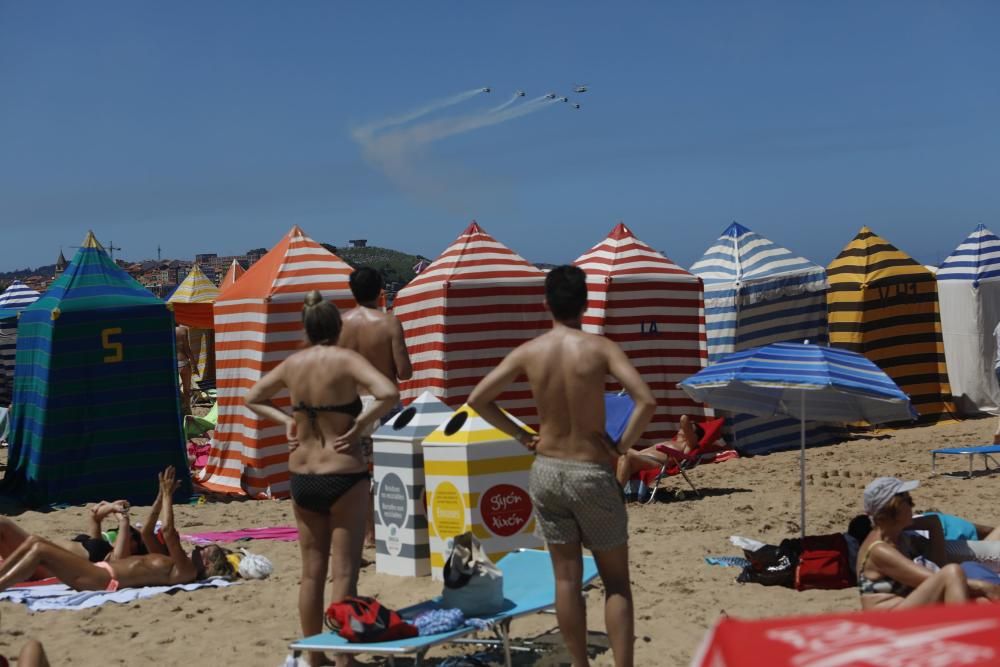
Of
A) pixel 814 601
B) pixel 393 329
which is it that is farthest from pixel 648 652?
pixel 393 329

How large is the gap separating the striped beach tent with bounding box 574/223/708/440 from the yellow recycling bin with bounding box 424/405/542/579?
200 inches

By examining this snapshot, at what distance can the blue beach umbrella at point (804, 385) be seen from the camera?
6547 mm

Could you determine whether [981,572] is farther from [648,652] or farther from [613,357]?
[613,357]

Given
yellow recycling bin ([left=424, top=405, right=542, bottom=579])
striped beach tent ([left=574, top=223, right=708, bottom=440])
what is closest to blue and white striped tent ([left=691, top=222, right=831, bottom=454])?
striped beach tent ([left=574, top=223, right=708, bottom=440])

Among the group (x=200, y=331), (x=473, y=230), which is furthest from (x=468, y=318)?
(x=200, y=331)

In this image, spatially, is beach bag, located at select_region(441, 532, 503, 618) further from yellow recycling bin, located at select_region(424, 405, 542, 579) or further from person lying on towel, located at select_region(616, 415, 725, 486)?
person lying on towel, located at select_region(616, 415, 725, 486)

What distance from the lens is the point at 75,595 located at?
6.46 meters

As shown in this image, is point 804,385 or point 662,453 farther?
point 662,453

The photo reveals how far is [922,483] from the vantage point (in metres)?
9.28

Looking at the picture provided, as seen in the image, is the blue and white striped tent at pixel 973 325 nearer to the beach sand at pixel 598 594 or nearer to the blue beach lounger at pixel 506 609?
the beach sand at pixel 598 594

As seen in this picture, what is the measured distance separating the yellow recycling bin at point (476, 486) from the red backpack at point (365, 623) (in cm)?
168

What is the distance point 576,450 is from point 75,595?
3.63 m

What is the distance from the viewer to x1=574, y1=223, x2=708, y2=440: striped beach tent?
11258 millimetres

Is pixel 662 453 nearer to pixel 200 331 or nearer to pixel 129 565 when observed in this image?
pixel 129 565
